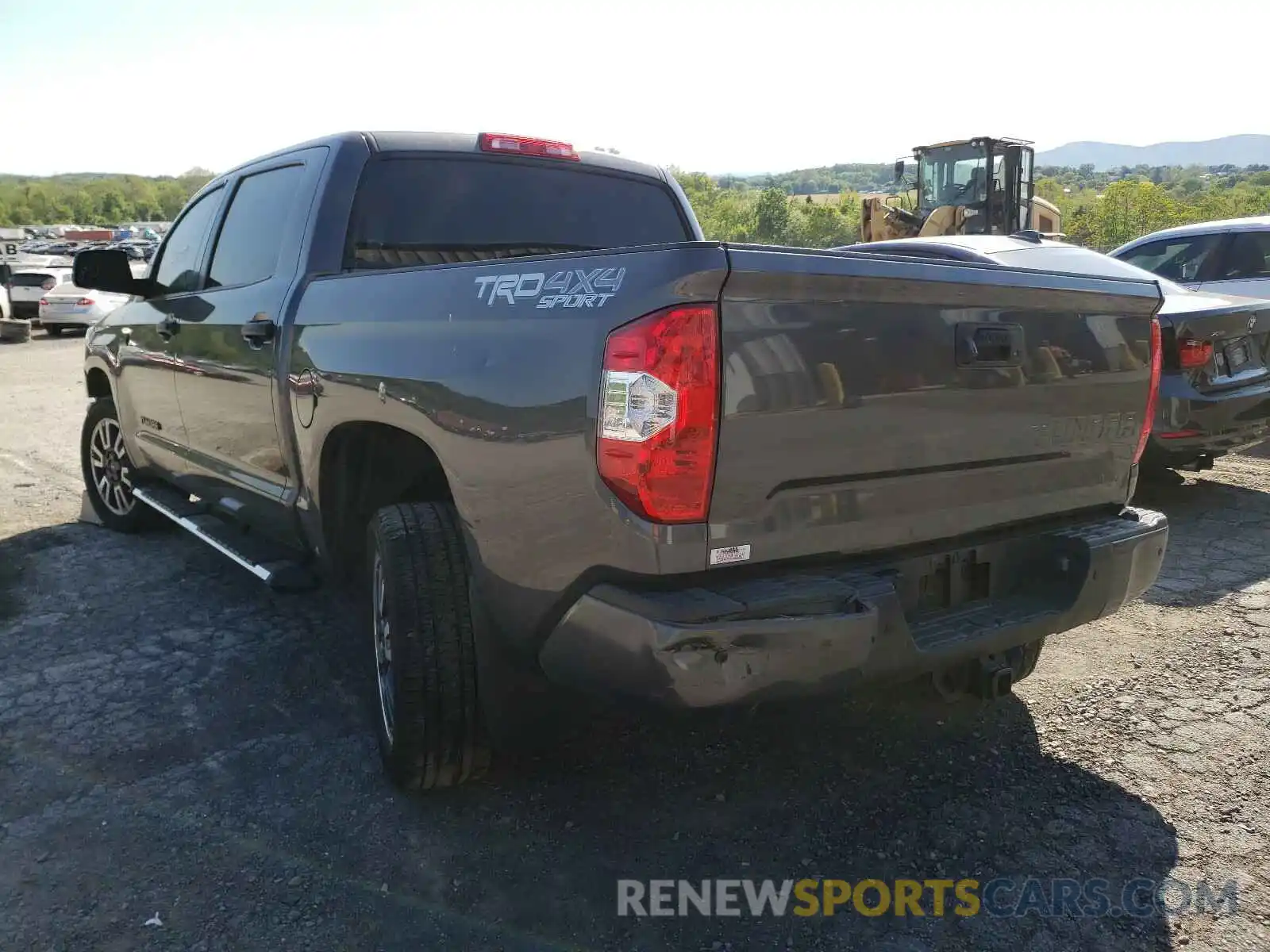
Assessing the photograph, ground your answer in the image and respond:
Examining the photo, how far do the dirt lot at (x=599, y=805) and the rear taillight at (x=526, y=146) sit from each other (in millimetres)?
2129

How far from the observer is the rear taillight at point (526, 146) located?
404cm

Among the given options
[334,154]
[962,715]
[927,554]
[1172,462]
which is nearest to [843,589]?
[927,554]

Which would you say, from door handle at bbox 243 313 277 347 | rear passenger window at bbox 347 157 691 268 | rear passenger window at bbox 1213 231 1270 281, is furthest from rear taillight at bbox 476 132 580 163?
rear passenger window at bbox 1213 231 1270 281

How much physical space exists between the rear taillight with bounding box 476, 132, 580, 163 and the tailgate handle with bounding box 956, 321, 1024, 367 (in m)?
2.22

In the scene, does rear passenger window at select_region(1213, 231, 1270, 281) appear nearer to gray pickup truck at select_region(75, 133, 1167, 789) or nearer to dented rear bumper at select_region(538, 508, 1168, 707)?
gray pickup truck at select_region(75, 133, 1167, 789)

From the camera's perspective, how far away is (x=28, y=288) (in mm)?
23797

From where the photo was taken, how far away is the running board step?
370 cm

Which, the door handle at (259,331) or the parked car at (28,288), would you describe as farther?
the parked car at (28,288)

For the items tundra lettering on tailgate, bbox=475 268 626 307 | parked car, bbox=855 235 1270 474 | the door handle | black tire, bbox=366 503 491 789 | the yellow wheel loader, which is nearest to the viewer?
tundra lettering on tailgate, bbox=475 268 626 307

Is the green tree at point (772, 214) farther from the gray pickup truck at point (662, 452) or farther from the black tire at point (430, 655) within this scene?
the black tire at point (430, 655)

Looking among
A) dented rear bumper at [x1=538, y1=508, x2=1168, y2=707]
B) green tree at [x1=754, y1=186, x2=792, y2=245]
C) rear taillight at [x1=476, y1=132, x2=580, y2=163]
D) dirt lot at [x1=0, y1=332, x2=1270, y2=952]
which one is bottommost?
dirt lot at [x1=0, y1=332, x2=1270, y2=952]

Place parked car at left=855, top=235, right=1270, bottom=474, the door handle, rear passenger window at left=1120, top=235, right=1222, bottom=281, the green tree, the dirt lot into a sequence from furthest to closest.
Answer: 1. the green tree
2. rear passenger window at left=1120, top=235, right=1222, bottom=281
3. parked car at left=855, top=235, right=1270, bottom=474
4. the door handle
5. the dirt lot

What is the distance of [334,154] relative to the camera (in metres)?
3.69

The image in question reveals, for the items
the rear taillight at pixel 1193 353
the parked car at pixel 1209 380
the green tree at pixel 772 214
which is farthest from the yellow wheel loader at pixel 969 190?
the green tree at pixel 772 214
